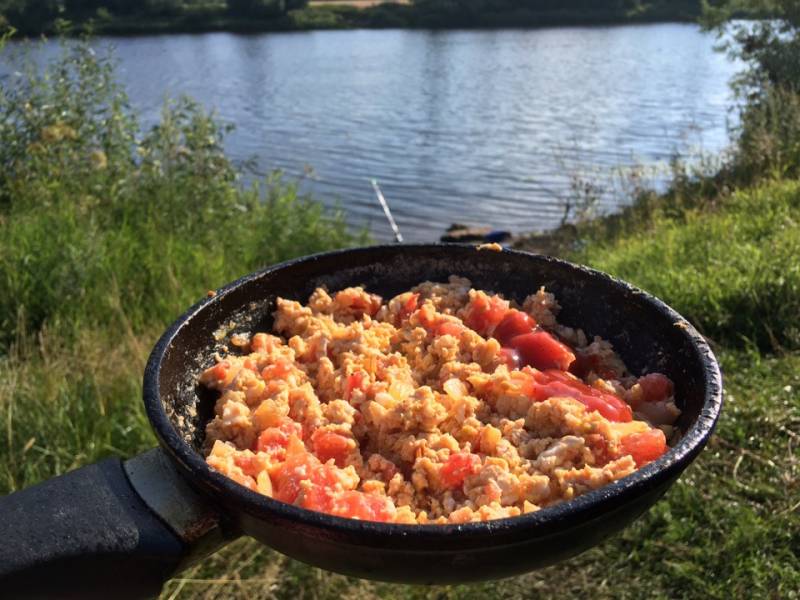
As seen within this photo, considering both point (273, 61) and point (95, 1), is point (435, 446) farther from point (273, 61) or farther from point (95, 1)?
point (95, 1)

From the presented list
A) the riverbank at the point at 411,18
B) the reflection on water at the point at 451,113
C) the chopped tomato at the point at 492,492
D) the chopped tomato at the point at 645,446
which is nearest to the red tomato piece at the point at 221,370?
the chopped tomato at the point at 492,492

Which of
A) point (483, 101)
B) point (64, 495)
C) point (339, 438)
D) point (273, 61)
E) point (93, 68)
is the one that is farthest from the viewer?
point (273, 61)

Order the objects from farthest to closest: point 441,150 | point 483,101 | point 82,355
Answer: point 483,101
point 441,150
point 82,355

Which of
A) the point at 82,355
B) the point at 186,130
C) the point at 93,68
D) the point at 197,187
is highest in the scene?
the point at 93,68

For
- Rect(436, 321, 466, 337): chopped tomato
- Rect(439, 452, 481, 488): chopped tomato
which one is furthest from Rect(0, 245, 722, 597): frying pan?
Rect(436, 321, 466, 337): chopped tomato

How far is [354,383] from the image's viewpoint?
195cm

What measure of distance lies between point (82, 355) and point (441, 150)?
13.0 meters

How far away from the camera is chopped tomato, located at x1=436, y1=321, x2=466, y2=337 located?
2.15 meters

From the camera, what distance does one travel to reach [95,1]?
2938 cm

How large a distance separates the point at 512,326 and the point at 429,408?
21.7 inches

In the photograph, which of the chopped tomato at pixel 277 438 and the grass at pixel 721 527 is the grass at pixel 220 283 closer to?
the grass at pixel 721 527

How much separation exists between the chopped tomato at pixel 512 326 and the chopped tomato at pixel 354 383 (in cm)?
47

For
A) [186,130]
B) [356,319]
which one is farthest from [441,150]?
[356,319]

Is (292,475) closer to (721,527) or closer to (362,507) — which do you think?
(362,507)
